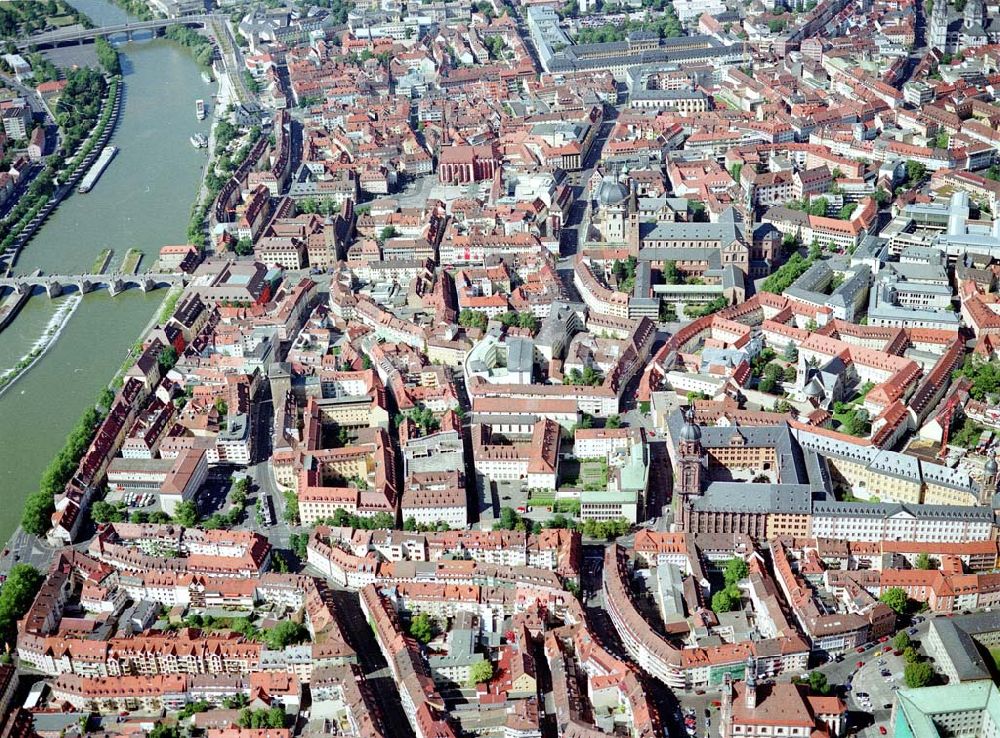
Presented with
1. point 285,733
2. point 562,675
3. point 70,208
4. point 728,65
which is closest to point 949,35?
point 728,65

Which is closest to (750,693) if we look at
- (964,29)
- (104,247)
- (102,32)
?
(104,247)

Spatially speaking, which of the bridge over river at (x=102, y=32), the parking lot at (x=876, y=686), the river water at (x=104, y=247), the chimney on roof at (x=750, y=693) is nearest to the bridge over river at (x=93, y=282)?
the river water at (x=104, y=247)

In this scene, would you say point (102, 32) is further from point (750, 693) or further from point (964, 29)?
point (750, 693)

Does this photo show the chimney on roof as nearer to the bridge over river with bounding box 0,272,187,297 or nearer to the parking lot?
the parking lot

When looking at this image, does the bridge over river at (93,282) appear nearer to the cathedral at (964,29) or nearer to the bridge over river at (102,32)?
the bridge over river at (102,32)

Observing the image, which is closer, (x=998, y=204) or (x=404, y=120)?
(x=998, y=204)

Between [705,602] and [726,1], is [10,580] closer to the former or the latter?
[705,602]
